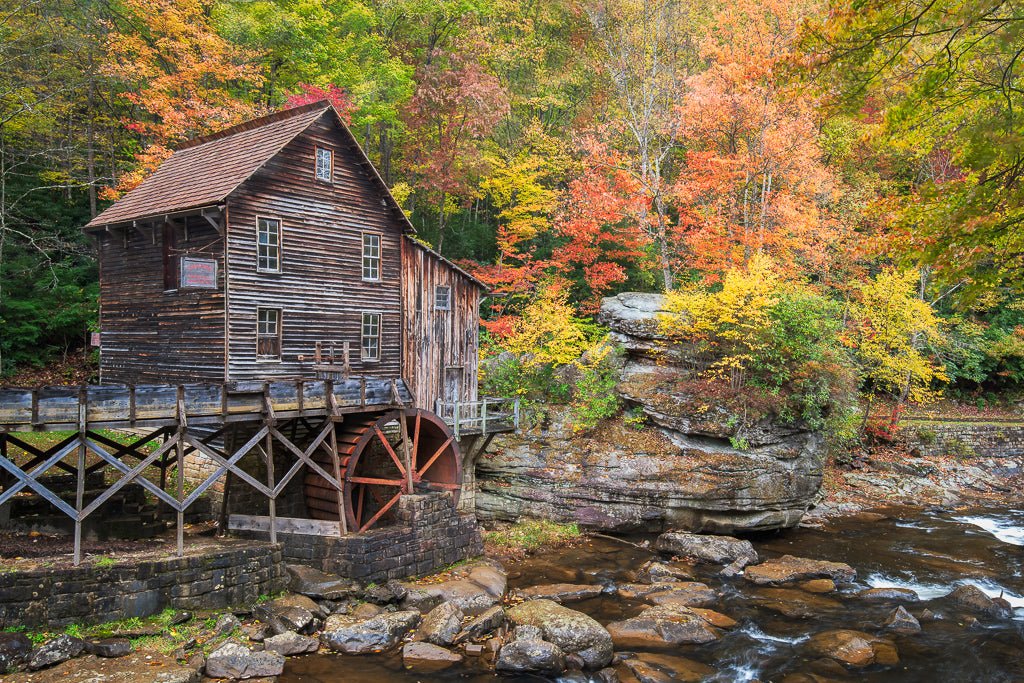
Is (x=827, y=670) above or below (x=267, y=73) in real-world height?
below

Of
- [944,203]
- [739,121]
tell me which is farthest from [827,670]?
[739,121]

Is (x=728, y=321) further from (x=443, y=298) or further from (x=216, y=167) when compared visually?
(x=216, y=167)

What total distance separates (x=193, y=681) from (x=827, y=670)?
417 inches

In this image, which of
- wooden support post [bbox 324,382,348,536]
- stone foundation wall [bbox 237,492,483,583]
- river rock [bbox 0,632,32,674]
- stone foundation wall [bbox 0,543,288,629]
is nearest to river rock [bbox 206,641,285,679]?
stone foundation wall [bbox 0,543,288,629]

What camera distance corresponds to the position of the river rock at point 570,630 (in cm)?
1165

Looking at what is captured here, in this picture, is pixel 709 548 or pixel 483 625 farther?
pixel 709 548

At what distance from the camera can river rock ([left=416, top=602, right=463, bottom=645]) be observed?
12.0m

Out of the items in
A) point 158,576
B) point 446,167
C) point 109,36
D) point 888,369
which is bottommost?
point 158,576

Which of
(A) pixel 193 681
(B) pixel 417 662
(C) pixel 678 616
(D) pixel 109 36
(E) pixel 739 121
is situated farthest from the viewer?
(E) pixel 739 121

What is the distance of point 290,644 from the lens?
11.3m

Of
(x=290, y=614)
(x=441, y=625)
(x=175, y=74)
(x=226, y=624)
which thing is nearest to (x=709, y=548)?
(x=441, y=625)

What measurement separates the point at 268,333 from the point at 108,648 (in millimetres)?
7837

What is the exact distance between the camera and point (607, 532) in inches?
765

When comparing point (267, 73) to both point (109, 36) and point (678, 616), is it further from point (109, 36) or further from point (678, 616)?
point (678, 616)
